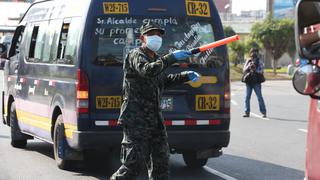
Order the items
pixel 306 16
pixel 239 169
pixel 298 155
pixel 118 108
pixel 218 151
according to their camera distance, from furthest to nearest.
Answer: pixel 298 155 < pixel 239 169 < pixel 218 151 < pixel 118 108 < pixel 306 16

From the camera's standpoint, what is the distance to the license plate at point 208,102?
833cm

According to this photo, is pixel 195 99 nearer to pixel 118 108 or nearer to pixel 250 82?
pixel 118 108

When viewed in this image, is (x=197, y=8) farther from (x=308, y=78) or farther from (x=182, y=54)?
(x=308, y=78)

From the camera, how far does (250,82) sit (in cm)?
1745

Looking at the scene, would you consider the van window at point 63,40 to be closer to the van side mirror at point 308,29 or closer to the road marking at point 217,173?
the road marking at point 217,173

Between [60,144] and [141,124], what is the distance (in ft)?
7.43

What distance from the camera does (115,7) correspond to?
8.16 m

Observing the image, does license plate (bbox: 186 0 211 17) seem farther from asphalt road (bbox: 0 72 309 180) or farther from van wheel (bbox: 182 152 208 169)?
asphalt road (bbox: 0 72 309 180)

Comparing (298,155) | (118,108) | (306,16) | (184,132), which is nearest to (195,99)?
(184,132)

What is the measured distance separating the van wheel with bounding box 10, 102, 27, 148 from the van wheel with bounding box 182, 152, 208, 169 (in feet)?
9.38

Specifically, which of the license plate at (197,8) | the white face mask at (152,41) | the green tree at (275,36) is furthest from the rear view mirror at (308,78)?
the green tree at (275,36)

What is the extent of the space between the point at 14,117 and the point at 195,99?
3.75 meters

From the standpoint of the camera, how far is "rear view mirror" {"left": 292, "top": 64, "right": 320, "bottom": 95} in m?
3.39

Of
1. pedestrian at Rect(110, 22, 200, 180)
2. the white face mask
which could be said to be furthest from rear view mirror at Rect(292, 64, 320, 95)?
the white face mask
